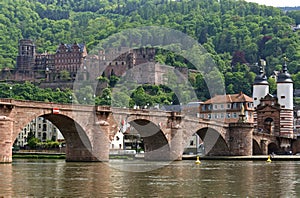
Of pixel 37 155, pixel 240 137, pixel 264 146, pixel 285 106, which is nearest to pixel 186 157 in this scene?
pixel 240 137

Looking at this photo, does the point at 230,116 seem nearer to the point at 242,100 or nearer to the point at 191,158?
the point at 242,100

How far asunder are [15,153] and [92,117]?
41799mm

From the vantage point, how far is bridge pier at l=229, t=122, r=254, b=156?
118125mm

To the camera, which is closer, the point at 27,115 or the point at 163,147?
the point at 27,115

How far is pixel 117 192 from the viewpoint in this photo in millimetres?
46875

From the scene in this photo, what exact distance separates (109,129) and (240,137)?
36.3 meters

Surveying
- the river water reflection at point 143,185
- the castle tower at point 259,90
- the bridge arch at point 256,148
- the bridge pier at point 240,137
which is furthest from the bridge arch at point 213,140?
the river water reflection at point 143,185

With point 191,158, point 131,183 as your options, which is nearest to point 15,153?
point 191,158

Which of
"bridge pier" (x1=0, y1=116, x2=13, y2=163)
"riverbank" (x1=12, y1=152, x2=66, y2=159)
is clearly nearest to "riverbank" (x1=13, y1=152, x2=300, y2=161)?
"riverbank" (x1=12, y1=152, x2=66, y2=159)

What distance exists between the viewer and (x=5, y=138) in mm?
72938

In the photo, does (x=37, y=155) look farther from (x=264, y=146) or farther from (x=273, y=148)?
(x=273, y=148)

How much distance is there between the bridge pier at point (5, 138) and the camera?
239ft

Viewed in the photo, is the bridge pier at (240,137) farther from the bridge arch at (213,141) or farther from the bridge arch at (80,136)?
the bridge arch at (80,136)

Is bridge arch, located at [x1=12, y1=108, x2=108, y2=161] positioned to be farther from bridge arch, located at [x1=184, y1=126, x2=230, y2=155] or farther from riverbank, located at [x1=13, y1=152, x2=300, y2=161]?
bridge arch, located at [x1=184, y1=126, x2=230, y2=155]
